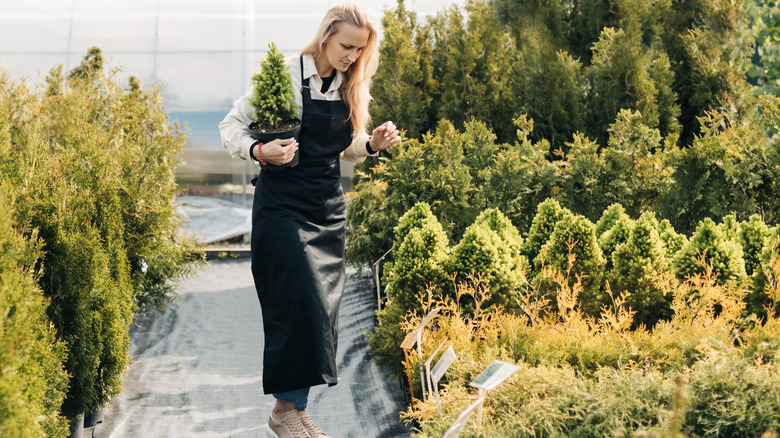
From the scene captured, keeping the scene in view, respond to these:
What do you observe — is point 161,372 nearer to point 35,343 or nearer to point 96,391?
point 96,391

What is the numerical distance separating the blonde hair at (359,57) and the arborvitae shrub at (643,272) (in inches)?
77.4

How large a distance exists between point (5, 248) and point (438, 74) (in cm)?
608

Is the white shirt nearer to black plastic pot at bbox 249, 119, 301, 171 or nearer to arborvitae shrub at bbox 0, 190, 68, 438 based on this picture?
black plastic pot at bbox 249, 119, 301, 171

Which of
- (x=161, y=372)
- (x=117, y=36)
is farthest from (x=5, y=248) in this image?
(x=117, y=36)

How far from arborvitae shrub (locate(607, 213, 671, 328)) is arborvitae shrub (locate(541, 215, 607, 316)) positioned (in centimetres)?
11

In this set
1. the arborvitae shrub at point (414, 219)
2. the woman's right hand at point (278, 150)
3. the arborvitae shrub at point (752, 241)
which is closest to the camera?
the woman's right hand at point (278, 150)

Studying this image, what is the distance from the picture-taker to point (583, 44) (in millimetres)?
7281

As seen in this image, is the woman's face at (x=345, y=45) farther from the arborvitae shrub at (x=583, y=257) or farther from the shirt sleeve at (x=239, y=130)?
the arborvitae shrub at (x=583, y=257)

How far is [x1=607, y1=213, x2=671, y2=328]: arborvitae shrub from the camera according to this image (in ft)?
13.3

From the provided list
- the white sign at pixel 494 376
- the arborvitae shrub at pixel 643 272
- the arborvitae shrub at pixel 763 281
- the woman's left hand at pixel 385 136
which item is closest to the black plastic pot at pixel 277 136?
the woman's left hand at pixel 385 136

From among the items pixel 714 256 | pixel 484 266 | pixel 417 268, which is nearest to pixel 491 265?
pixel 484 266

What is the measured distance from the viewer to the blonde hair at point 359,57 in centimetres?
262

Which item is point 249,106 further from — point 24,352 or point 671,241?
point 671,241

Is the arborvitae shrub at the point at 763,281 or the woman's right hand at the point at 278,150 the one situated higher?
the woman's right hand at the point at 278,150
